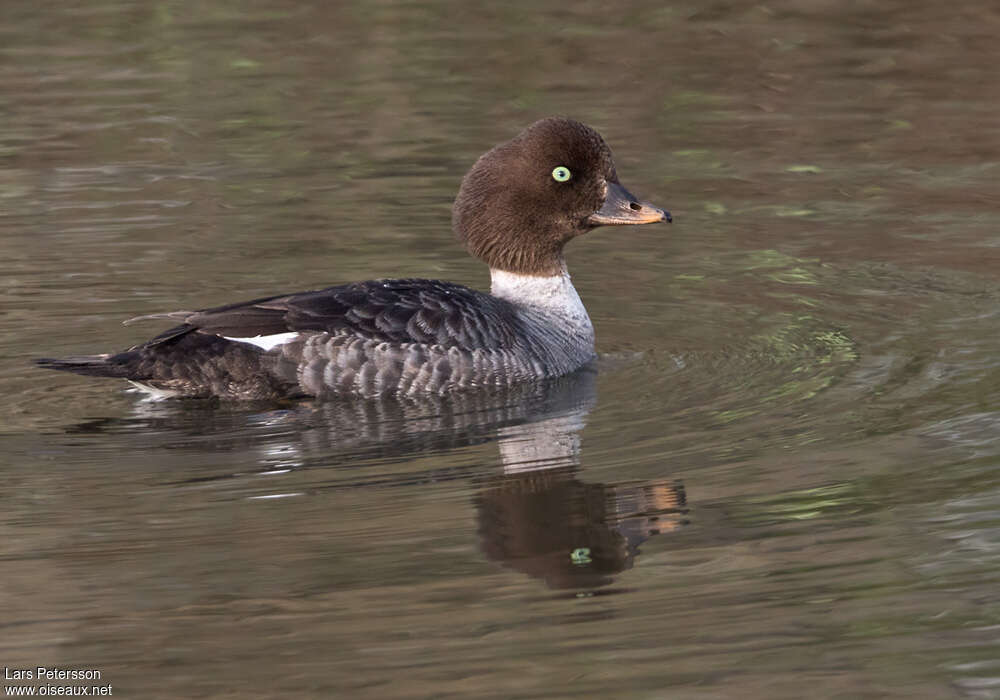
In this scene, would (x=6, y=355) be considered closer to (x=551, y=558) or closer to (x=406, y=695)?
(x=551, y=558)

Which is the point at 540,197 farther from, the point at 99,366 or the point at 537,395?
the point at 99,366

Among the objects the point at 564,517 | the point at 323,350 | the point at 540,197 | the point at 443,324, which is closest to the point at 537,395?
the point at 443,324

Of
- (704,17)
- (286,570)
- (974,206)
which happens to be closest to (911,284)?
(974,206)

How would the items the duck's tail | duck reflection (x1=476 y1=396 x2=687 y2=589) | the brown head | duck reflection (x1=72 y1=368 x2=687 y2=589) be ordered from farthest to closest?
the brown head
the duck's tail
duck reflection (x1=72 y1=368 x2=687 y2=589)
duck reflection (x1=476 y1=396 x2=687 y2=589)

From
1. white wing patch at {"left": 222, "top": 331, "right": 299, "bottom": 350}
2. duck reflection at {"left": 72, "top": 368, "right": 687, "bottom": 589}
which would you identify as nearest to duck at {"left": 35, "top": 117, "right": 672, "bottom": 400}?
white wing patch at {"left": 222, "top": 331, "right": 299, "bottom": 350}

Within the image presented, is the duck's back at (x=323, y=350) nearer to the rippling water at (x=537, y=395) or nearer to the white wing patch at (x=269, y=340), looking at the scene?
the white wing patch at (x=269, y=340)

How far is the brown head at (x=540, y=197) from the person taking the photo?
9.53 m

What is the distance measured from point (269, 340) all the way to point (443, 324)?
35.6 inches

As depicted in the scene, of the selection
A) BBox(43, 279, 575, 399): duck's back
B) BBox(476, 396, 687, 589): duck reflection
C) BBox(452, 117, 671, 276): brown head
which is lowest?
BBox(476, 396, 687, 589): duck reflection

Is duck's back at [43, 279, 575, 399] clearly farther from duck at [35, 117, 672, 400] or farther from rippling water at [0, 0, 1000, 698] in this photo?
rippling water at [0, 0, 1000, 698]

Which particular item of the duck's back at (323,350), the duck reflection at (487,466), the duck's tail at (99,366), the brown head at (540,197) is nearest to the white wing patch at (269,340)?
the duck's back at (323,350)

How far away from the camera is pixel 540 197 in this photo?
31.4ft

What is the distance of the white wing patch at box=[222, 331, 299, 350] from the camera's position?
857 centimetres

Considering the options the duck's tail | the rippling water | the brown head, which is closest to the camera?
the rippling water
